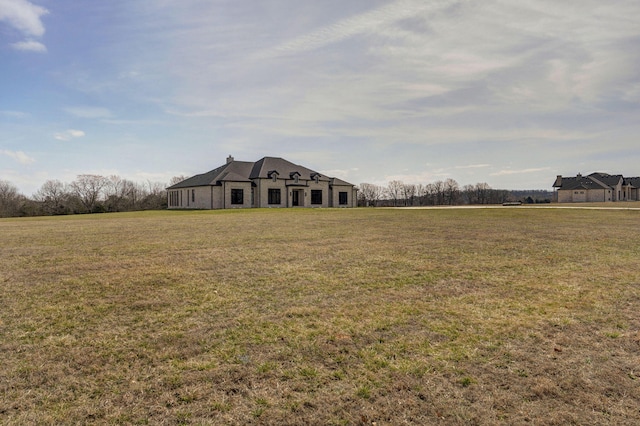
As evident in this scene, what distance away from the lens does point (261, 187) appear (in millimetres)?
45219

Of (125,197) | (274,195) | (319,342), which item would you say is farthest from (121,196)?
(319,342)

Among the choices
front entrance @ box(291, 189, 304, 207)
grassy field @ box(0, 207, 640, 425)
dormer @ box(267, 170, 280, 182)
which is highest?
dormer @ box(267, 170, 280, 182)

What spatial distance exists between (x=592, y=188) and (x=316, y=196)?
50.1 meters

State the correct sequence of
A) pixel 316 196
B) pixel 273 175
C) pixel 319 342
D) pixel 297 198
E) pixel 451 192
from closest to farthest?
pixel 319 342 → pixel 273 175 → pixel 297 198 → pixel 316 196 → pixel 451 192

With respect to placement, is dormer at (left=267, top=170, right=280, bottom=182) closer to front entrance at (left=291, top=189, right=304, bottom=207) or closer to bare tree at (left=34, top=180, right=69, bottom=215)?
front entrance at (left=291, top=189, right=304, bottom=207)

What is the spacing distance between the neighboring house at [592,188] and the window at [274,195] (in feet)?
172

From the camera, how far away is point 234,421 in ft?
9.52

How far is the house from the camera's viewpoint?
1758 inches

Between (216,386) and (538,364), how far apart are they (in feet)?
10.4

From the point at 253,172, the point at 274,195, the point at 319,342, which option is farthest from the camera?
Answer: the point at 253,172

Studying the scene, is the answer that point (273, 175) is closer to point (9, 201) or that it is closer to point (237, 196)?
point (237, 196)

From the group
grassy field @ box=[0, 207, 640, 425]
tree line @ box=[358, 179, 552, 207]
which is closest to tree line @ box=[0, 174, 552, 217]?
tree line @ box=[358, 179, 552, 207]

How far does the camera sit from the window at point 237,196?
147 feet

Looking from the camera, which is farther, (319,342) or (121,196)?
(121,196)
